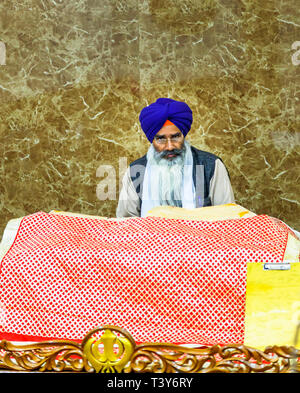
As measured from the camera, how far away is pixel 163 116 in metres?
3.30

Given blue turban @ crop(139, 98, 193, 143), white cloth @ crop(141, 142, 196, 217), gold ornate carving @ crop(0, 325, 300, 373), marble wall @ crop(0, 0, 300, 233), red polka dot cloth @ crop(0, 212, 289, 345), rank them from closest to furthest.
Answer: gold ornate carving @ crop(0, 325, 300, 373), red polka dot cloth @ crop(0, 212, 289, 345), white cloth @ crop(141, 142, 196, 217), blue turban @ crop(139, 98, 193, 143), marble wall @ crop(0, 0, 300, 233)

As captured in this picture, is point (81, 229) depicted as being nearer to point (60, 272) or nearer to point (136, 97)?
point (60, 272)

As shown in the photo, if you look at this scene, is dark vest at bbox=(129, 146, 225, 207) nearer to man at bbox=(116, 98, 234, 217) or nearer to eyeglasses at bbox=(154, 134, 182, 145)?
man at bbox=(116, 98, 234, 217)

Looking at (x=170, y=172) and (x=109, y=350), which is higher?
(x=170, y=172)

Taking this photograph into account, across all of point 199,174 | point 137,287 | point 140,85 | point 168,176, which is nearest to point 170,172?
point 168,176

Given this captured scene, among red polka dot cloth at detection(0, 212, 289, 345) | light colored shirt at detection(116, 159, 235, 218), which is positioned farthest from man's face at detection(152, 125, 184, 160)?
red polka dot cloth at detection(0, 212, 289, 345)

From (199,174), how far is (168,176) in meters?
0.19

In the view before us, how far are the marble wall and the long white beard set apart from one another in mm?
999

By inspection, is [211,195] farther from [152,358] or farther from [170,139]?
[152,358]

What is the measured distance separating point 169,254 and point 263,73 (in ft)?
9.11

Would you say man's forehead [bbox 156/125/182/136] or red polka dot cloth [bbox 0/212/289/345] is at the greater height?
man's forehead [bbox 156/125/182/136]

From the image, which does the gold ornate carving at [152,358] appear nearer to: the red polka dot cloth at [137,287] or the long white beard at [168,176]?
the red polka dot cloth at [137,287]

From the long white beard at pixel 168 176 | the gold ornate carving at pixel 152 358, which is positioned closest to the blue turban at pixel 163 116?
the long white beard at pixel 168 176

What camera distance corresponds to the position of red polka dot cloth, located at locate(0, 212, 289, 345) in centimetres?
183
